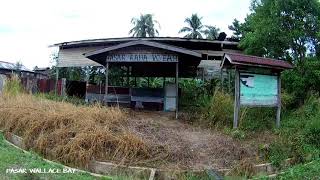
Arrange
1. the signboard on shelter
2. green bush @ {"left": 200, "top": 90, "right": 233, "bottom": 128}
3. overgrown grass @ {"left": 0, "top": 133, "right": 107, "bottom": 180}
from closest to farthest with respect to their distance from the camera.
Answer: overgrown grass @ {"left": 0, "top": 133, "right": 107, "bottom": 180} < the signboard on shelter < green bush @ {"left": 200, "top": 90, "right": 233, "bottom": 128}

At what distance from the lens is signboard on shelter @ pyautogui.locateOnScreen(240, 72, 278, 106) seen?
400 inches

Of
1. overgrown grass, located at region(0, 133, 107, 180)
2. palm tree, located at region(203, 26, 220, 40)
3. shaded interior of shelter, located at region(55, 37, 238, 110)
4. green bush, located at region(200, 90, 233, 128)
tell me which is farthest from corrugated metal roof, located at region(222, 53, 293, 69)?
palm tree, located at region(203, 26, 220, 40)

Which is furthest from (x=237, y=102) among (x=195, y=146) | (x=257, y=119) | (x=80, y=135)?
(x=80, y=135)

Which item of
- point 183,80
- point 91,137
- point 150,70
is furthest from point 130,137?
point 183,80

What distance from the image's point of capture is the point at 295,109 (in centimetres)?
1278

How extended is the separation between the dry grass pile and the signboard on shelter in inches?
131

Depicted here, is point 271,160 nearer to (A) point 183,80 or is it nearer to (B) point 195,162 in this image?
(B) point 195,162

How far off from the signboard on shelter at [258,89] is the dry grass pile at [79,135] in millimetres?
3317

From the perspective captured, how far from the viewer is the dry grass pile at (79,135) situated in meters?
7.64

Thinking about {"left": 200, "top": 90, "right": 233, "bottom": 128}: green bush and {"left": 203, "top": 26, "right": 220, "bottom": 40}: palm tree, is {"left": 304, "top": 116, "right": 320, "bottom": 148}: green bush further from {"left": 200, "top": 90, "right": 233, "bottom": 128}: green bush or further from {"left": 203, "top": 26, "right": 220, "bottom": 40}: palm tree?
{"left": 203, "top": 26, "right": 220, "bottom": 40}: palm tree

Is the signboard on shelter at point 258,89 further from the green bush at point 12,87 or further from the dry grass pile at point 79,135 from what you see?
the green bush at point 12,87

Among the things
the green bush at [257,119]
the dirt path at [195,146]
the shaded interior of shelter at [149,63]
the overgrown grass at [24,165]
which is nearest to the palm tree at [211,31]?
the shaded interior of shelter at [149,63]

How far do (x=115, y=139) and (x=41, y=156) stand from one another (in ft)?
5.50

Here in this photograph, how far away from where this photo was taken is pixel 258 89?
412 inches
